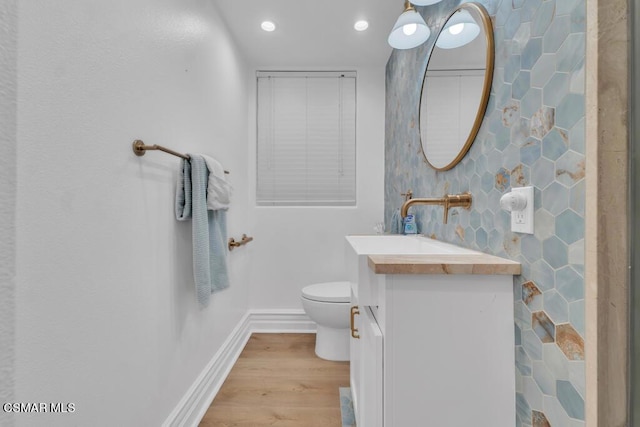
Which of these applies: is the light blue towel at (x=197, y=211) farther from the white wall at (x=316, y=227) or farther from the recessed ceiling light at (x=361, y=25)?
the recessed ceiling light at (x=361, y=25)

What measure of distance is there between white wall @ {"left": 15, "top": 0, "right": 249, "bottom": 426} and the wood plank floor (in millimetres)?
288

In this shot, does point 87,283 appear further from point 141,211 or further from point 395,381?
point 395,381

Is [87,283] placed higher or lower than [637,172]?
lower

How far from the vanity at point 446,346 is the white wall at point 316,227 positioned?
1.77 meters

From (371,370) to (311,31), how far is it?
211 centimetres

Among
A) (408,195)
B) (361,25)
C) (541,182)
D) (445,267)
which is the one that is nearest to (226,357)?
(408,195)

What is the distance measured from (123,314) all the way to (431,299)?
0.94 metres

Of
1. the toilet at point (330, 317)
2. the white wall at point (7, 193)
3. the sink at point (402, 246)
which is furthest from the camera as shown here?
Result: the toilet at point (330, 317)

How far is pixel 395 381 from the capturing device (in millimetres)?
786

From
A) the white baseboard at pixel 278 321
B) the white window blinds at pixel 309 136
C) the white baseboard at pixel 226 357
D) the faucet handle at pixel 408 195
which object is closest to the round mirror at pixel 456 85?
the faucet handle at pixel 408 195

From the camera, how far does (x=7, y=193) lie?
0.43m

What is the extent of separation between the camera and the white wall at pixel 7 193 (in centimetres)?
40

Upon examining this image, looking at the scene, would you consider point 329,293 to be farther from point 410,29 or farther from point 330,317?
point 410,29

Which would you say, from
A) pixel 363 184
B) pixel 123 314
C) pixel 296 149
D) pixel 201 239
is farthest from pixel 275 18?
pixel 123 314
